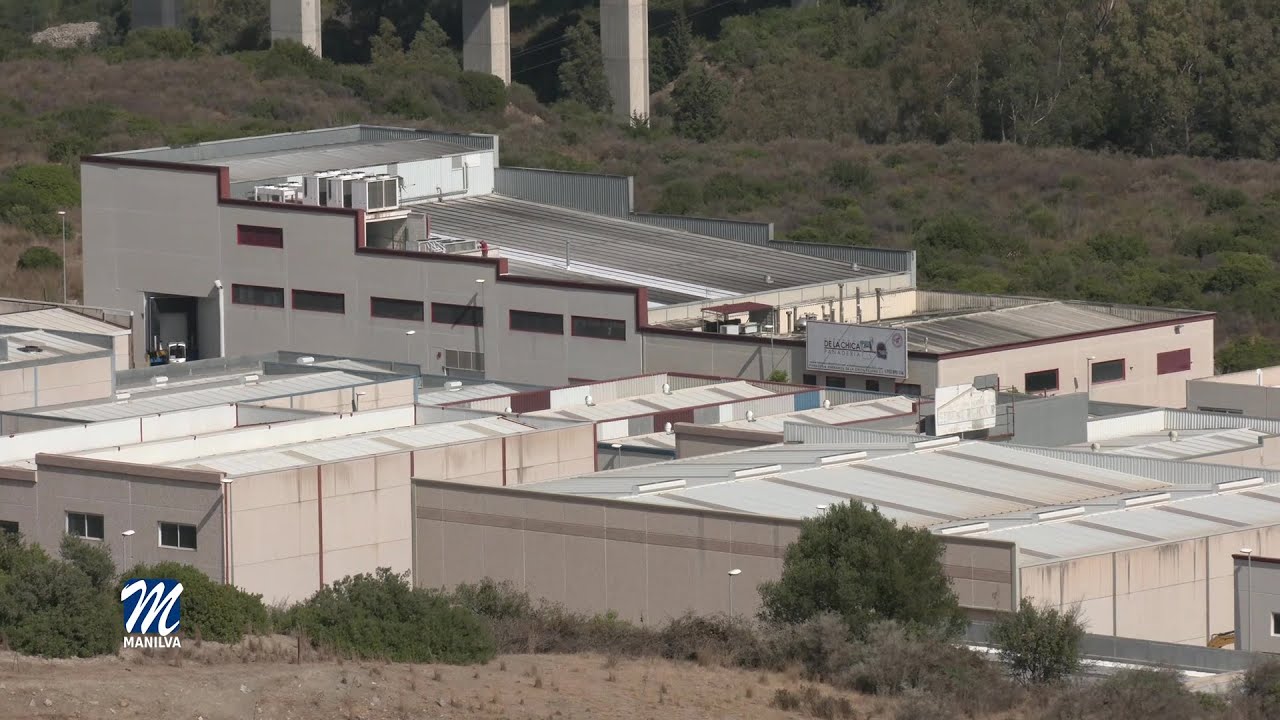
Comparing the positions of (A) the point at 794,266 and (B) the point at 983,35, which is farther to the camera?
(B) the point at 983,35

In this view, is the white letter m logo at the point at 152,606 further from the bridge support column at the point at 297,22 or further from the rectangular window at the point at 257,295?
the bridge support column at the point at 297,22

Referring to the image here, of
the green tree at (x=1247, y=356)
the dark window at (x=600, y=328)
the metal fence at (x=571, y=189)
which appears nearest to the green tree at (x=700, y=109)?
the metal fence at (x=571, y=189)

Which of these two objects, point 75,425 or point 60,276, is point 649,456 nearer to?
point 75,425

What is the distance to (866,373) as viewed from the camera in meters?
63.2

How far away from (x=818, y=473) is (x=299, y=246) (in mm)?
29153

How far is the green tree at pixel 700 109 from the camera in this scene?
136 metres

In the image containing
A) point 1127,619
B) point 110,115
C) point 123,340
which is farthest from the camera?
point 110,115

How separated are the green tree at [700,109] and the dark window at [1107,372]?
227ft

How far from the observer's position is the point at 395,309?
72.5 metres

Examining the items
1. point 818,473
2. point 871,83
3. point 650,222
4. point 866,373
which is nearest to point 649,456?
point 818,473

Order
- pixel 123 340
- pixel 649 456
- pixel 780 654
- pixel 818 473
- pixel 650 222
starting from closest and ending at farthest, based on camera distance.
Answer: pixel 780 654, pixel 818 473, pixel 649 456, pixel 123 340, pixel 650 222

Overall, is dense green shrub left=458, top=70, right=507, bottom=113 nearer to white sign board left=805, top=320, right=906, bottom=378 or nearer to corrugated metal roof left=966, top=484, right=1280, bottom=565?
white sign board left=805, top=320, right=906, bottom=378

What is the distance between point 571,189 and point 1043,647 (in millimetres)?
50259

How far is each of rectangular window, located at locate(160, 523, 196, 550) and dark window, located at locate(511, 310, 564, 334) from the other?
23412 mm
